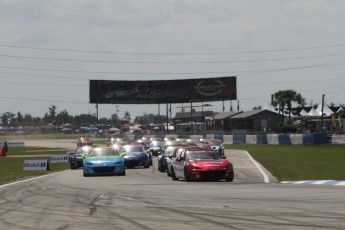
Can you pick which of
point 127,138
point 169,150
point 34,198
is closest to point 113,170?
point 169,150

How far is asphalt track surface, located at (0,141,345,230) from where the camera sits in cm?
1009

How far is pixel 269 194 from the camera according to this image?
15.0 m

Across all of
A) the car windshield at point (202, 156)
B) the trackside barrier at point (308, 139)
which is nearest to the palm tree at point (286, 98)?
the trackside barrier at point (308, 139)

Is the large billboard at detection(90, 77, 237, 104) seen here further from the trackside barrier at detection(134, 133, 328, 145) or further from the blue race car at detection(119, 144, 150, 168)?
the blue race car at detection(119, 144, 150, 168)

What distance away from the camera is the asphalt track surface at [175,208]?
10.1 m

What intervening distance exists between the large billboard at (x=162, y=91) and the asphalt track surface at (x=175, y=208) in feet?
262

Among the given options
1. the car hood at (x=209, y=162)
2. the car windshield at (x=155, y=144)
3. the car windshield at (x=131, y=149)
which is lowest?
the car hood at (x=209, y=162)

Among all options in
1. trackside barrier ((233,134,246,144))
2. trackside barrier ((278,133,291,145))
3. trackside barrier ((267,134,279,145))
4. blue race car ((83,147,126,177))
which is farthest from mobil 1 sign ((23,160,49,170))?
trackside barrier ((233,134,246,144))

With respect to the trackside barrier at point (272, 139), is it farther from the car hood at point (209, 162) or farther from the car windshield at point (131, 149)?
the car hood at point (209, 162)

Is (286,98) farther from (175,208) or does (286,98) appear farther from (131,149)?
(175,208)

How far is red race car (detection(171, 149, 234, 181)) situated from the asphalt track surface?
366cm

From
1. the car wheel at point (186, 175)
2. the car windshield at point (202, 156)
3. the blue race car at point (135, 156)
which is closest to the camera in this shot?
the car wheel at point (186, 175)

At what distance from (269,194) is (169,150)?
15136 mm

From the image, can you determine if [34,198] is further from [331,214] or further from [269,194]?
[331,214]
